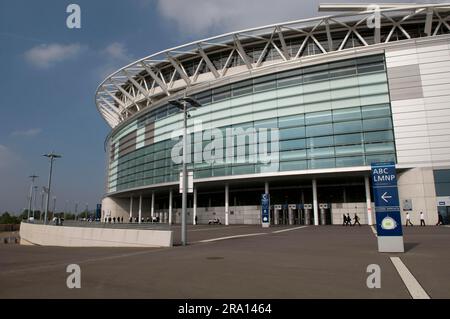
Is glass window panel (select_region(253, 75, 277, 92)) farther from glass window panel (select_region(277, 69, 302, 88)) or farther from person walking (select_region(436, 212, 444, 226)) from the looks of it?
person walking (select_region(436, 212, 444, 226))

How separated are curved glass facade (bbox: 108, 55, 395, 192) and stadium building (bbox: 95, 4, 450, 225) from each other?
0.37ft

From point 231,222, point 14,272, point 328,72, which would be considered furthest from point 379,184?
point 231,222

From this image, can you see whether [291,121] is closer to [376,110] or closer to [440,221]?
[376,110]

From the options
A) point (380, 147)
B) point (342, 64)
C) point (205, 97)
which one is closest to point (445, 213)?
point (380, 147)

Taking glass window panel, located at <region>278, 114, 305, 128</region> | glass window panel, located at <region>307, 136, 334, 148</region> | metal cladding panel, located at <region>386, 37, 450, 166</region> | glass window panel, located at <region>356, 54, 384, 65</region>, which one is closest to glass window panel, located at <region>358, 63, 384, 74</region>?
glass window panel, located at <region>356, 54, 384, 65</region>

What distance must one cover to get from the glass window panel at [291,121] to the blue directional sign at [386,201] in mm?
25965

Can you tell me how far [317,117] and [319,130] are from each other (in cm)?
149

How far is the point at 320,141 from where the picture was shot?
36.9 m

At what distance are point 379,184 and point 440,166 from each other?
83.7 ft

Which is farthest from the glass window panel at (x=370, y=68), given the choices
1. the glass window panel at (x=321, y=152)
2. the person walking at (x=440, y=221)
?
the person walking at (x=440, y=221)

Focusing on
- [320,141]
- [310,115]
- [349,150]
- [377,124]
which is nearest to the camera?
[377,124]

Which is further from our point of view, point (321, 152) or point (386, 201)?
point (321, 152)

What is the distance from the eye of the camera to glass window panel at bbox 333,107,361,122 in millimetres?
35938

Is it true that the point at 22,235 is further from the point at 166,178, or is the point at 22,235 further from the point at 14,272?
the point at 14,272
